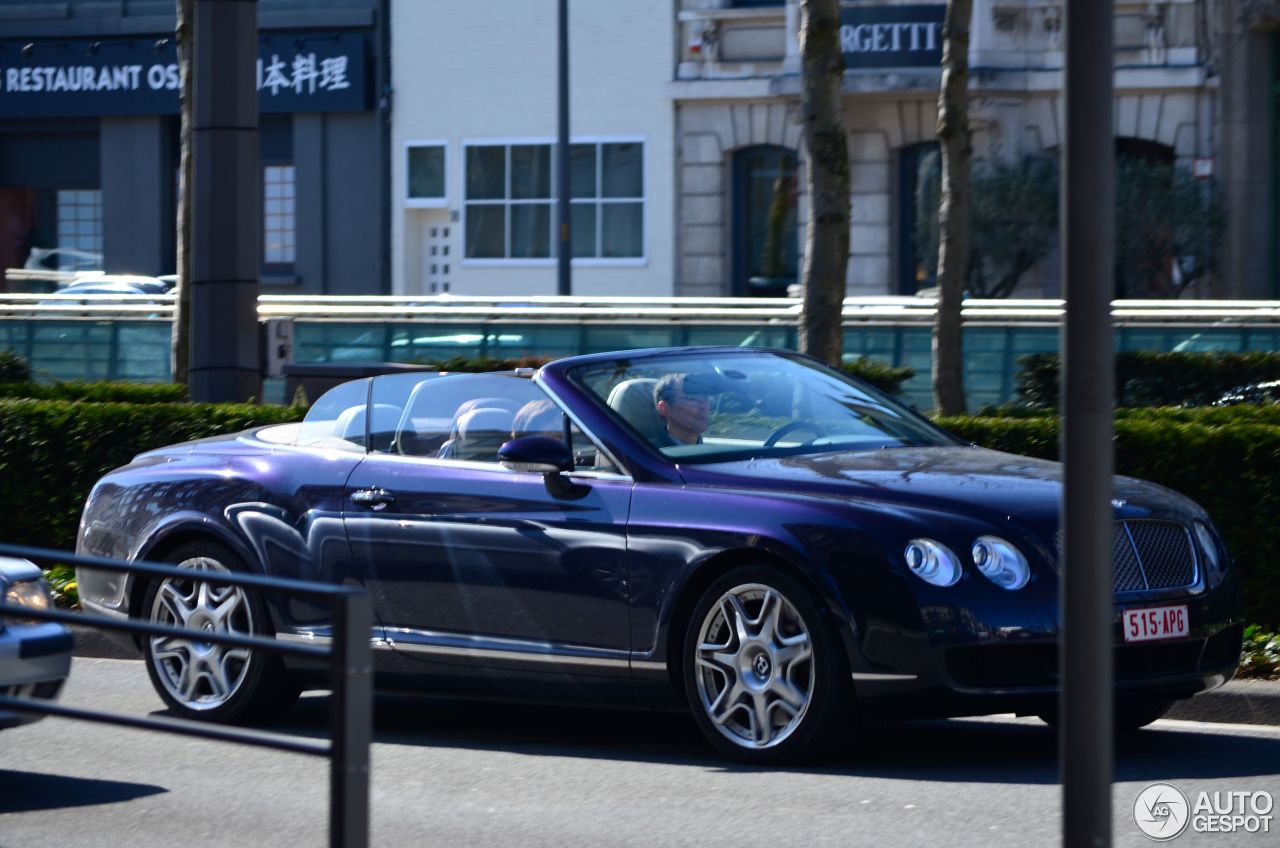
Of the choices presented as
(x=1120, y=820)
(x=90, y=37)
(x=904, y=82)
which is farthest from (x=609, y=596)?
(x=90, y=37)

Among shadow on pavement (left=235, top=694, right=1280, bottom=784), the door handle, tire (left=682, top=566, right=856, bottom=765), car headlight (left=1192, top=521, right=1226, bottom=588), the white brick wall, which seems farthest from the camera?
the white brick wall

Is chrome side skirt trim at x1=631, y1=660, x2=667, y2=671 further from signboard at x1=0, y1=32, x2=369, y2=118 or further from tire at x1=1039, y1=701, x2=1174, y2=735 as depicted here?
signboard at x1=0, y1=32, x2=369, y2=118

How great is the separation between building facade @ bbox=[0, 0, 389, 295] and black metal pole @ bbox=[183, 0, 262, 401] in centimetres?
2337

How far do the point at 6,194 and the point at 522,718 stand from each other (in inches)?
1279

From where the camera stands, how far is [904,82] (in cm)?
3055

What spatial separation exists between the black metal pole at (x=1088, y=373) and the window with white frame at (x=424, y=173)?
3142 cm

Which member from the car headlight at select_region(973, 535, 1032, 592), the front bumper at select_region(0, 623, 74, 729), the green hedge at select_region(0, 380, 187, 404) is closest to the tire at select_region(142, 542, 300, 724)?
the front bumper at select_region(0, 623, 74, 729)

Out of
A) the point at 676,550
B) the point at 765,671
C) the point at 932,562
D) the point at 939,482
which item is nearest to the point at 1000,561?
the point at 932,562

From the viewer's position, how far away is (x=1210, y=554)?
23.8 feet

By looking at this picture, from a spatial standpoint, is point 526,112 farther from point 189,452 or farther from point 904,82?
point 189,452

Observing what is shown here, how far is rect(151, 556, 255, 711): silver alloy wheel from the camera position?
7641 millimetres

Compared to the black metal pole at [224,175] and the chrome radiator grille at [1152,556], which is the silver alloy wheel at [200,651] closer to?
the chrome radiator grille at [1152,556]

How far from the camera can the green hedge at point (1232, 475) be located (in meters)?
9.37

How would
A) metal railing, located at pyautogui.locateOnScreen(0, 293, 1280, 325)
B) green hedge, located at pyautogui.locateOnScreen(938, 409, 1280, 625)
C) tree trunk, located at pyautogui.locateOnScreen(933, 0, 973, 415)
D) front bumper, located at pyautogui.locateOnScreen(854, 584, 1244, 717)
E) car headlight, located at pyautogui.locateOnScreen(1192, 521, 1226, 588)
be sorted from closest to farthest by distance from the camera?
front bumper, located at pyautogui.locateOnScreen(854, 584, 1244, 717)
car headlight, located at pyautogui.locateOnScreen(1192, 521, 1226, 588)
green hedge, located at pyautogui.locateOnScreen(938, 409, 1280, 625)
tree trunk, located at pyautogui.locateOnScreen(933, 0, 973, 415)
metal railing, located at pyautogui.locateOnScreen(0, 293, 1280, 325)
